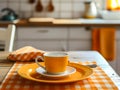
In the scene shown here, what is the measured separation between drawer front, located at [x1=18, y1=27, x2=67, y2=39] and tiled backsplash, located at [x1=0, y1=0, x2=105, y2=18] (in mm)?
568

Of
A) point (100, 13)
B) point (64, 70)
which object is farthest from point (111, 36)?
point (64, 70)

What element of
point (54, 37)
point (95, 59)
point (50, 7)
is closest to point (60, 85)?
point (95, 59)

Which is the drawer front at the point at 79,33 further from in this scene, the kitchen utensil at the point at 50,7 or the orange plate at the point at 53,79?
the orange plate at the point at 53,79

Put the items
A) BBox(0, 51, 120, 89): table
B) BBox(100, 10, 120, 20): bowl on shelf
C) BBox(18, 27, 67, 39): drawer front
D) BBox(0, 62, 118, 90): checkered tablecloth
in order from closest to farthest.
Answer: BBox(0, 62, 118, 90): checkered tablecloth < BBox(0, 51, 120, 89): table < BBox(18, 27, 67, 39): drawer front < BBox(100, 10, 120, 20): bowl on shelf

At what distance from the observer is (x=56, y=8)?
338 cm

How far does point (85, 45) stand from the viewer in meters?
2.90

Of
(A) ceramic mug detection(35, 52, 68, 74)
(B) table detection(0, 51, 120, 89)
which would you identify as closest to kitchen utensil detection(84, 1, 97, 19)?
(B) table detection(0, 51, 120, 89)

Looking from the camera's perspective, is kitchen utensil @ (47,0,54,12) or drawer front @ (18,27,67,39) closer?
drawer front @ (18,27,67,39)

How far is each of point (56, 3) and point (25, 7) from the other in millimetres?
383

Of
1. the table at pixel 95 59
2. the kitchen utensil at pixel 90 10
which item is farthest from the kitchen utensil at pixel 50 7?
the table at pixel 95 59

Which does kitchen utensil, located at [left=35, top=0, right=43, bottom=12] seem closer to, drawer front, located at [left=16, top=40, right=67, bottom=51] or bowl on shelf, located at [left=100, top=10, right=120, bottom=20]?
drawer front, located at [left=16, top=40, right=67, bottom=51]

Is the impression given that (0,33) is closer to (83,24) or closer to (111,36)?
(83,24)

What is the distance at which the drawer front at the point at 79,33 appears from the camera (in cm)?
285

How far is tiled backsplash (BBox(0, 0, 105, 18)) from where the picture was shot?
3.35m
